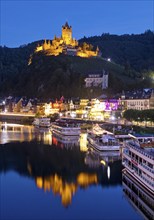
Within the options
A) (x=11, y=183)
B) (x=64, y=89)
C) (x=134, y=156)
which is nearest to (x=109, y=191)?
(x=134, y=156)

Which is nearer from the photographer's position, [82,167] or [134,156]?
[134,156]

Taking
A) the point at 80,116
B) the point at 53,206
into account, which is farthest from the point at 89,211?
the point at 80,116

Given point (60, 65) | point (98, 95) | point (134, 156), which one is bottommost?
point (134, 156)

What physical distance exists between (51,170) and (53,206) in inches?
364

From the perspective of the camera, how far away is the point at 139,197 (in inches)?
1011

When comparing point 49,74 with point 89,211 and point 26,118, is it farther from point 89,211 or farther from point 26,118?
point 89,211

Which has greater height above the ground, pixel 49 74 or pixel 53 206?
pixel 49 74

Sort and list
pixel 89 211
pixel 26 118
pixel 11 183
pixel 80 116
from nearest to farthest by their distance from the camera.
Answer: pixel 89 211
pixel 11 183
pixel 80 116
pixel 26 118

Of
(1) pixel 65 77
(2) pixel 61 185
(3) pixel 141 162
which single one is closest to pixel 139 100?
(1) pixel 65 77

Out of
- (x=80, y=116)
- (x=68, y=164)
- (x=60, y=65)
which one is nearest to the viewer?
(x=68, y=164)

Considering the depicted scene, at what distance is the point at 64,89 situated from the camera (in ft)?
356

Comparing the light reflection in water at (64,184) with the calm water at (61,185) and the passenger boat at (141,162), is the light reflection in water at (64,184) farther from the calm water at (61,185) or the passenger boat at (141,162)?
the passenger boat at (141,162)

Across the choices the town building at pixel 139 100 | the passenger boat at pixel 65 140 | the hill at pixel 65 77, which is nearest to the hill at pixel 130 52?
the hill at pixel 65 77

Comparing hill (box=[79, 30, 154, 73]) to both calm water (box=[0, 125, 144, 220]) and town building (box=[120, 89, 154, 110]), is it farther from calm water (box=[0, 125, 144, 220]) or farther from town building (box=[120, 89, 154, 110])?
calm water (box=[0, 125, 144, 220])
